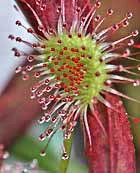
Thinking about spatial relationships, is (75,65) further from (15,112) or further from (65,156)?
(15,112)

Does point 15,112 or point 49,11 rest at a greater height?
point 49,11

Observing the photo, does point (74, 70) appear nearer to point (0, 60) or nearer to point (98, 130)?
point (98, 130)

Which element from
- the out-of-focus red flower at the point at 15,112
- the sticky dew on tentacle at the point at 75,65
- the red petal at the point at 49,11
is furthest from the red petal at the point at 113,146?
the out-of-focus red flower at the point at 15,112

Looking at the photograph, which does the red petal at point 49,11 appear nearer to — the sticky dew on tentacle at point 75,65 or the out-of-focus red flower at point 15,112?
the sticky dew on tentacle at point 75,65

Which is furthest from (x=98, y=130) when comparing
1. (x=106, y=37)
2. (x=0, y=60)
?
(x=0, y=60)

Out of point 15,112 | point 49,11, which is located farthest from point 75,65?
point 15,112

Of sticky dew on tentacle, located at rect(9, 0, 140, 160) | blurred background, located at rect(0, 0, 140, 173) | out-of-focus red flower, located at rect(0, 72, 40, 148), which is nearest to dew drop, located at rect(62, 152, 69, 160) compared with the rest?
sticky dew on tentacle, located at rect(9, 0, 140, 160)
